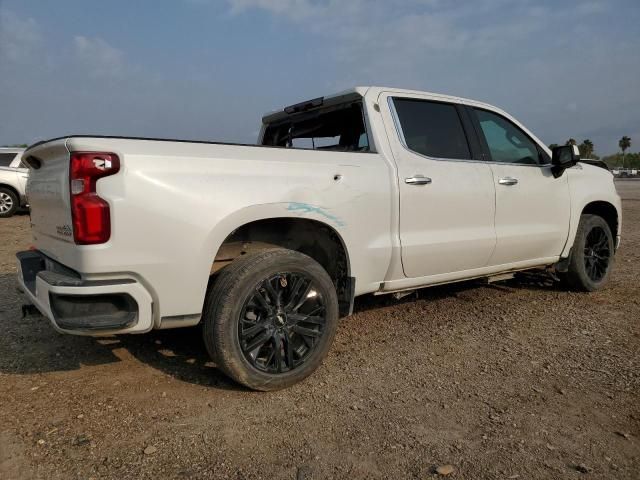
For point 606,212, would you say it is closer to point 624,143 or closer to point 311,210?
point 311,210

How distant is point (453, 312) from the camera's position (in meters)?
4.50

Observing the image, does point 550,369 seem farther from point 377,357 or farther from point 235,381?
point 235,381

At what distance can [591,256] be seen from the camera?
515 cm

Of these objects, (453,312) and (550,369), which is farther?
(453,312)

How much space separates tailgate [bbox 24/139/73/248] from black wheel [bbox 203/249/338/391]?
34.5 inches

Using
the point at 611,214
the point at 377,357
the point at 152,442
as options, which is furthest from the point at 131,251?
the point at 611,214

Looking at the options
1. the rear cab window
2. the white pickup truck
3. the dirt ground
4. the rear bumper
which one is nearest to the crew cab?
the dirt ground

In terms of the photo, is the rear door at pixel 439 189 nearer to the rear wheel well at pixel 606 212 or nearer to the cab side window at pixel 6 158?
the rear wheel well at pixel 606 212

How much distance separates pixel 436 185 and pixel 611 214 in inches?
115

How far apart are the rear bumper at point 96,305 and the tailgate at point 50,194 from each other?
262 millimetres

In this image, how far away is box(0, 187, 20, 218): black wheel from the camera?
11875 millimetres

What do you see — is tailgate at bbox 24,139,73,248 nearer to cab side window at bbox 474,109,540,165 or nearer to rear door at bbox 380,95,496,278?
rear door at bbox 380,95,496,278

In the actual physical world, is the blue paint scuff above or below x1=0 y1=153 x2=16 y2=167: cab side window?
below

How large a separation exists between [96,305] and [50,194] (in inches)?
31.9
